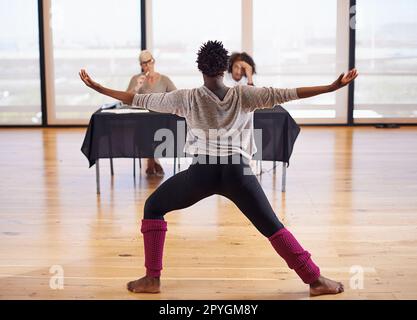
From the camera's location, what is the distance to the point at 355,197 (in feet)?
19.3

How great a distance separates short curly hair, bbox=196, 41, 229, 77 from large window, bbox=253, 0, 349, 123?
7.34 metres

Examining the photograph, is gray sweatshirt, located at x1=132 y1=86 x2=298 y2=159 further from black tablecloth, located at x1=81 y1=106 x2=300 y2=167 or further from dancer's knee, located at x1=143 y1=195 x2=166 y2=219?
black tablecloth, located at x1=81 y1=106 x2=300 y2=167

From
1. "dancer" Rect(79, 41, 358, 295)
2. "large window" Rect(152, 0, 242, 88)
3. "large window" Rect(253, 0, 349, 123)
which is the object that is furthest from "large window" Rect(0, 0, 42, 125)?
"dancer" Rect(79, 41, 358, 295)

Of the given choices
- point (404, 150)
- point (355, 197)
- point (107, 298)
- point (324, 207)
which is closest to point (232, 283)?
point (107, 298)

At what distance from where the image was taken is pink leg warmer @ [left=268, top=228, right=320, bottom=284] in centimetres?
342

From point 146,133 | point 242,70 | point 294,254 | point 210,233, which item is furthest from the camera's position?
point 242,70

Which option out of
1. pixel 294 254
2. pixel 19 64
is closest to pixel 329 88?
pixel 294 254

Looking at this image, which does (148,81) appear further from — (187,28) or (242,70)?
(187,28)

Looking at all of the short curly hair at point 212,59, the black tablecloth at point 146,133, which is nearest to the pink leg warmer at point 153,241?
the short curly hair at point 212,59

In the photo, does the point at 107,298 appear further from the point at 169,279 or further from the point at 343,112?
the point at 343,112

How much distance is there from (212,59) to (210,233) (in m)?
1.78

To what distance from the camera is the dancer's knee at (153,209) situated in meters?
3.43

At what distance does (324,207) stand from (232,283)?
193 cm

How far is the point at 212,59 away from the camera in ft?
11.0
